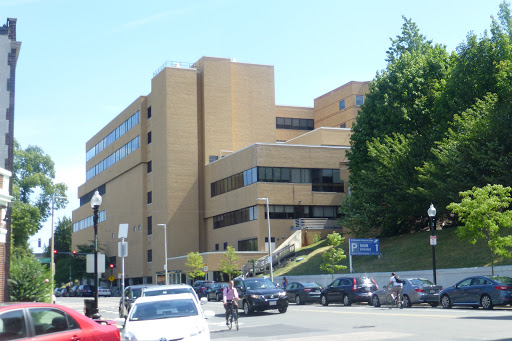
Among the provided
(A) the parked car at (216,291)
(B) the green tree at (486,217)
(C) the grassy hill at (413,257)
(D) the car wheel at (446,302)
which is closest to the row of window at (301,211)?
(C) the grassy hill at (413,257)

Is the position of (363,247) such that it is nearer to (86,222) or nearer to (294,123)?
(294,123)

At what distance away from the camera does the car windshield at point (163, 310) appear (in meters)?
14.2

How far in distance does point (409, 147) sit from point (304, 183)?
19293 mm

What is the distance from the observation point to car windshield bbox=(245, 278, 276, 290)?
1210 inches

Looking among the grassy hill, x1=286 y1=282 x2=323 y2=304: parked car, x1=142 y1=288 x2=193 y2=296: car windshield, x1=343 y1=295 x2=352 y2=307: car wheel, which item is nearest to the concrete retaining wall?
the grassy hill

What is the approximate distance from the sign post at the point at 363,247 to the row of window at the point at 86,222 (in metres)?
58.5

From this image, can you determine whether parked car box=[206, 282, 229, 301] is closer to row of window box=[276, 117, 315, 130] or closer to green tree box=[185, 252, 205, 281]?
green tree box=[185, 252, 205, 281]

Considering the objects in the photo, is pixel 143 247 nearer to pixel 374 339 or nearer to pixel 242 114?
pixel 242 114

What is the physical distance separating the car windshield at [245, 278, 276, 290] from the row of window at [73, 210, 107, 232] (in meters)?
73.0

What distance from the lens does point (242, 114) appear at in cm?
8156

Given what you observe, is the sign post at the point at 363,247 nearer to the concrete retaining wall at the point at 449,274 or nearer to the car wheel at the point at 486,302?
the concrete retaining wall at the point at 449,274

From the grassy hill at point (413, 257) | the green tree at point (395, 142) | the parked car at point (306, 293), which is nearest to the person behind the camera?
the parked car at point (306, 293)

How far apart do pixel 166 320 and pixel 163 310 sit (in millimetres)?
762

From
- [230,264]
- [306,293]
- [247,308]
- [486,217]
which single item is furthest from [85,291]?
[486,217]
